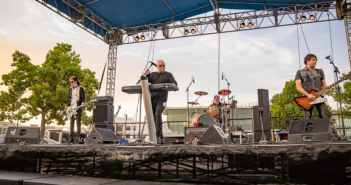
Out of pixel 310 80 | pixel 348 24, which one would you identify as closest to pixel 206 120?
pixel 310 80

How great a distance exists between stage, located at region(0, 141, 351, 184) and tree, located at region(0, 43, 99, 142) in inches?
544

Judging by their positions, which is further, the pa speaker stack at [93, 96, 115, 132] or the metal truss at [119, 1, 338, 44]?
the metal truss at [119, 1, 338, 44]

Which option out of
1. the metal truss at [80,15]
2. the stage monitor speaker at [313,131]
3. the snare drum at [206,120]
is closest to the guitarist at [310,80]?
the stage monitor speaker at [313,131]

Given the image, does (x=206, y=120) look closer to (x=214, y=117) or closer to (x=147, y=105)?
(x=214, y=117)

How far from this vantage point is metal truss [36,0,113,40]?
9773 millimetres

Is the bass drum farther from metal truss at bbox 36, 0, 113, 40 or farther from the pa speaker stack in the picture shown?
metal truss at bbox 36, 0, 113, 40

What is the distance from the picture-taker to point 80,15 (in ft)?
35.4

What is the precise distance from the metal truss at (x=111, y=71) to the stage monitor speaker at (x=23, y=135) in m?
7.81

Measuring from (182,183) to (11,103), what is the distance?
1687cm

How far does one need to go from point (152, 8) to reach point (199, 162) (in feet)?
32.1

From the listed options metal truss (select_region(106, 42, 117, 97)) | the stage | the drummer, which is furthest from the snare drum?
metal truss (select_region(106, 42, 117, 97))

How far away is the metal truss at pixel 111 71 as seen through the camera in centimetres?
1200

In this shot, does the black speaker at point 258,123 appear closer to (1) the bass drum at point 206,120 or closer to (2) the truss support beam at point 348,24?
(1) the bass drum at point 206,120

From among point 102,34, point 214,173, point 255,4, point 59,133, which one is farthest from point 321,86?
point 59,133
